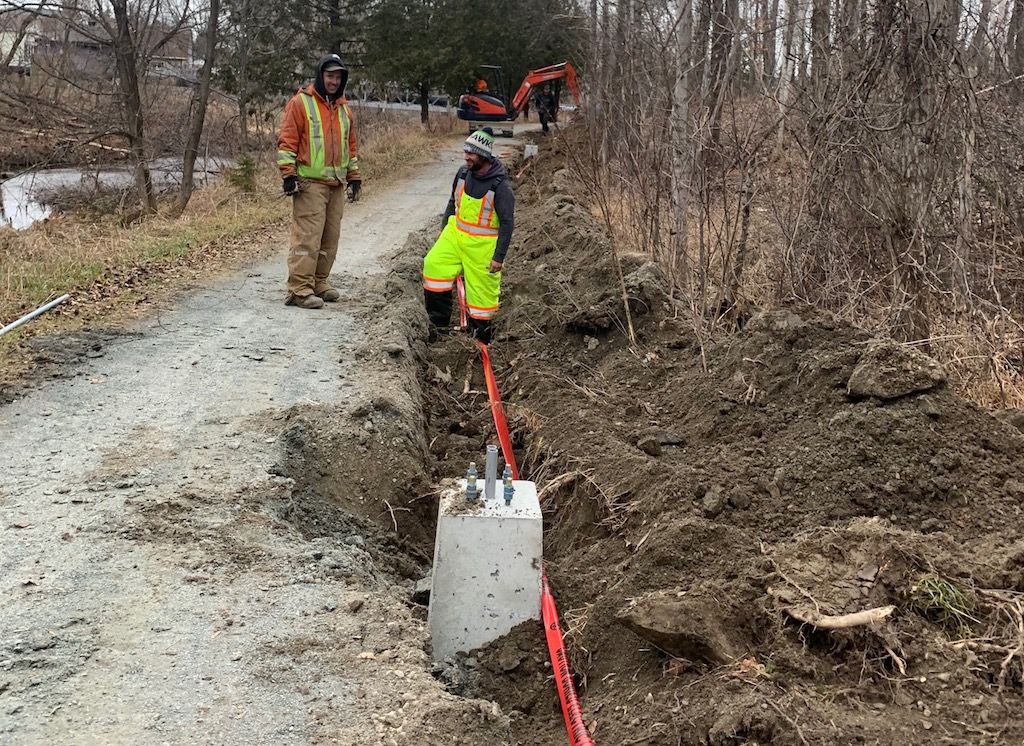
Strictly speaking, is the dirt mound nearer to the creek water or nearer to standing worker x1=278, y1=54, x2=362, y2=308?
standing worker x1=278, y1=54, x2=362, y2=308

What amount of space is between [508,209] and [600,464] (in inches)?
111

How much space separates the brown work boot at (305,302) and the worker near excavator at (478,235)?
4.06 feet

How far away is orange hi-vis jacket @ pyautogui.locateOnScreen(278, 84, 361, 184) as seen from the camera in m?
8.06

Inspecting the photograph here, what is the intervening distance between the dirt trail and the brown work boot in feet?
4.35

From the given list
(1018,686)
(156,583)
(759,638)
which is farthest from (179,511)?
(1018,686)

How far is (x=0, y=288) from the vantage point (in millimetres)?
7781

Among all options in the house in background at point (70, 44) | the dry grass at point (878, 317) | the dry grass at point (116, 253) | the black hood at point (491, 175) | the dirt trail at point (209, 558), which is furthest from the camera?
the house in background at point (70, 44)

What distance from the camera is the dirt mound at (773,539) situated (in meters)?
3.06

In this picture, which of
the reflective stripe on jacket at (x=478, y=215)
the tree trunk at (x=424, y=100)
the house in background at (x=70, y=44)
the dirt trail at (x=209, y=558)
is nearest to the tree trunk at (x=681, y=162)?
the reflective stripe on jacket at (x=478, y=215)

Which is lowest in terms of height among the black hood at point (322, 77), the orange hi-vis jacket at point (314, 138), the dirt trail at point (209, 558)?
the dirt trail at point (209, 558)

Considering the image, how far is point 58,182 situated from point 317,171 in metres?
17.6

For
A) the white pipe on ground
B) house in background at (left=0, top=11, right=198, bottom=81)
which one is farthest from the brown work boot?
house in background at (left=0, top=11, right=198, bottom=81)

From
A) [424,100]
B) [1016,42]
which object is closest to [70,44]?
[424,100]

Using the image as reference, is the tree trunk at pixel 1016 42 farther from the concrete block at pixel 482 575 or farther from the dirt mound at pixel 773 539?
the concrete block at pixel 482 575
